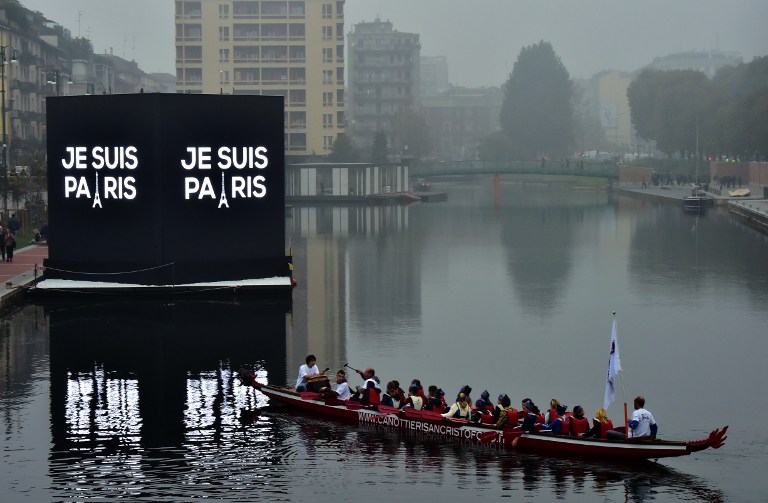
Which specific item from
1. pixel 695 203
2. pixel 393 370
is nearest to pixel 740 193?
pixel 695 203

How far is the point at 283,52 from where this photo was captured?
167250 mm

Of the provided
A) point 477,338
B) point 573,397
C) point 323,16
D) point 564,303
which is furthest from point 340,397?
point 323,16

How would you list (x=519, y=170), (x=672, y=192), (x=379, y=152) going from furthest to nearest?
1. (x=379, y=152)
2. (x=519, y=170)
3. (x=672, y=192)

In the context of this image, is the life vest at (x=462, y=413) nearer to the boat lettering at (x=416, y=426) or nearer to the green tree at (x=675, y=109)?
the boat lettering at (x=416, y=426)

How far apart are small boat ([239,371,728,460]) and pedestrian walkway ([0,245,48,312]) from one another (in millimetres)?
22136

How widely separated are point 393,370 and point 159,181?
17.1 m

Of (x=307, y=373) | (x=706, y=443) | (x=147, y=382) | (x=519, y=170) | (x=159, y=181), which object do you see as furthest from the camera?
(x=519, y=170)

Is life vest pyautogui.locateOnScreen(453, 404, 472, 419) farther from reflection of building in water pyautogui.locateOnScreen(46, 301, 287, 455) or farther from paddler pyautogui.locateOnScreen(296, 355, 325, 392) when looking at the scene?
reflection of building in water pyautogui.locateOnScreen(46, 301, 287, 455)

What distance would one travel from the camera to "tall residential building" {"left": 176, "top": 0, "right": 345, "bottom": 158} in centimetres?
16662

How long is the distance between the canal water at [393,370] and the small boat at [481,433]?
358 mm

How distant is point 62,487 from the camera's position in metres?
30.7

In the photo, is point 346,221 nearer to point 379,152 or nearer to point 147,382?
point 379,152

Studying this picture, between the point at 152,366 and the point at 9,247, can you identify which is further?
the point at 9,247

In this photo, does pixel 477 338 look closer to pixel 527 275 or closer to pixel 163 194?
pixel 163 194
